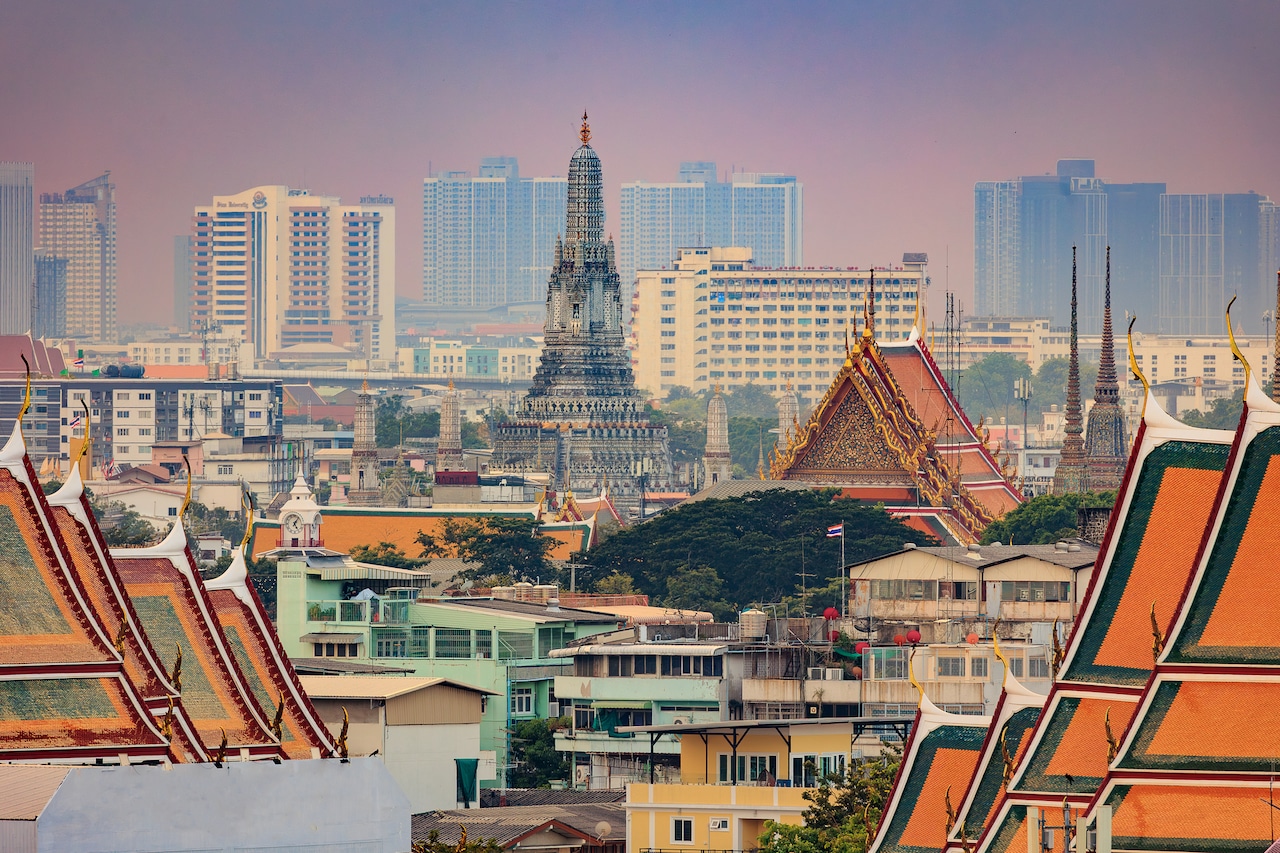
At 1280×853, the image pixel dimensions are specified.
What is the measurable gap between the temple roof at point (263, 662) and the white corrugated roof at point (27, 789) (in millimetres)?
11036

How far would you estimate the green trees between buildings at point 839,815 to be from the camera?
142ft

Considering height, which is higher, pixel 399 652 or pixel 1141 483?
pixel 1141 483

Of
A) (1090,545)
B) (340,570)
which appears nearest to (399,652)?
(340,570)

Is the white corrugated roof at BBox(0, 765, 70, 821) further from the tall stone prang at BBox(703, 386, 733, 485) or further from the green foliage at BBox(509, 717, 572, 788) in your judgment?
the tall stone prang at BBox(703, 386, 733, 485)

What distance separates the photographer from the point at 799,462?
10788 centimetres

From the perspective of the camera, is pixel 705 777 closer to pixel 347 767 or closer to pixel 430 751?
pixel 430 751

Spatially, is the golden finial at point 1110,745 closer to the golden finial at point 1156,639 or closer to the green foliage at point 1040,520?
the golden finial at point 1156,639

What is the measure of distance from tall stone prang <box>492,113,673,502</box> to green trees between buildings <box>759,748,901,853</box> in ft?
455

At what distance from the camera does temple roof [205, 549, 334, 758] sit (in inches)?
1591

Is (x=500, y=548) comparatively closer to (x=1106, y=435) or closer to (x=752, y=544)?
(x=752, y=544)

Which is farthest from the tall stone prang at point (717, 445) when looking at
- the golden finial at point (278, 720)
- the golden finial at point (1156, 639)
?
the golden finial at point (1156, 639)

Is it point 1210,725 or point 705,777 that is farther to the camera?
point 705,777

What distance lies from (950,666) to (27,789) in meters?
30.4

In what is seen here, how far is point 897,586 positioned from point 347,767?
4051 centimetres
